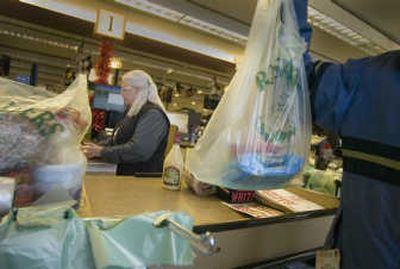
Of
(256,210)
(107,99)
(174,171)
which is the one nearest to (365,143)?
(256,210)

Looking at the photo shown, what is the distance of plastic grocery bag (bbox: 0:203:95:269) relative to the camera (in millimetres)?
589

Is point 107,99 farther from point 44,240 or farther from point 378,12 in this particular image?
point 44,240

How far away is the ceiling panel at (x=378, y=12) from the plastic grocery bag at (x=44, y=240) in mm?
2914

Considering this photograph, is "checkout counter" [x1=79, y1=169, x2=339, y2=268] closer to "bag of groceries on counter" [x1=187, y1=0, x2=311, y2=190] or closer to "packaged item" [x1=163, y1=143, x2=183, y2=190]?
"packaged item" [x1=163, y1=143, x2=183, y2=190]

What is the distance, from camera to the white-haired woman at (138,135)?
2283 millimetres

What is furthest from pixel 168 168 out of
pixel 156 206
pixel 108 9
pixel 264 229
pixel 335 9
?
pixel 108 9

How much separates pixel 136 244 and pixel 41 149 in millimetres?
304

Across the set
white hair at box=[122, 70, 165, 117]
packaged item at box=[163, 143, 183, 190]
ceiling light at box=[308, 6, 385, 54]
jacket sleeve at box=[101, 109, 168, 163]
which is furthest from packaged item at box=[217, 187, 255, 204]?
ceiling light at box=[308, 6, 385, 54]

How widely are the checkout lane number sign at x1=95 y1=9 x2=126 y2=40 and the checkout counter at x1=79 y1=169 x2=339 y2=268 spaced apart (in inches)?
98.6

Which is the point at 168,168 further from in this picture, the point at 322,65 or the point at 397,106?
the point at 397,106

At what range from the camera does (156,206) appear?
1073mm

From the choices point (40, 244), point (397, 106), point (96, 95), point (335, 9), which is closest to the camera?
point (40, 244)

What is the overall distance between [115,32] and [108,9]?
0.49m

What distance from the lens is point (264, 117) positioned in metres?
0.97
